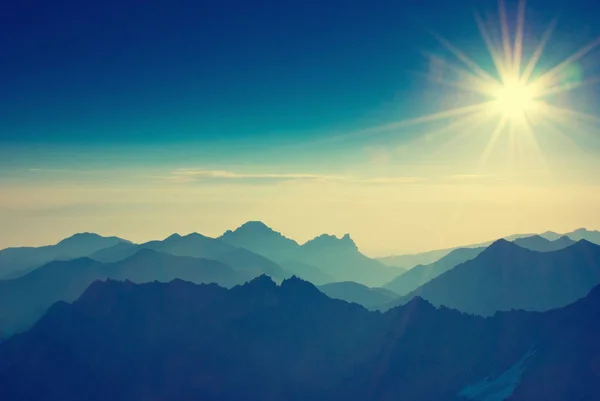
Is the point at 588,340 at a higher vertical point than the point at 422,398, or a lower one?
higher

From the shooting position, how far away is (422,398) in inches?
7864

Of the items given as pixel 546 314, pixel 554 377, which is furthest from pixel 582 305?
pixel 554 377

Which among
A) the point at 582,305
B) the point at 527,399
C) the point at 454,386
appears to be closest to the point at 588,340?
the point at 582,305

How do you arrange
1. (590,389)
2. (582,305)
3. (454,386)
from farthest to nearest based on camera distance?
1. (454,386)
2. (582,305)
3. (590,389)

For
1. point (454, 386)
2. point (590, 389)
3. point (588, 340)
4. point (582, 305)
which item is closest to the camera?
point (590, 389)

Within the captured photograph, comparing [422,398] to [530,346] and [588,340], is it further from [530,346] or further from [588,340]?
[588,340]

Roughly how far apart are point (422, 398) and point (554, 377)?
161 feet

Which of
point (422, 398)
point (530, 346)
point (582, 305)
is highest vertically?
point (582, 305)

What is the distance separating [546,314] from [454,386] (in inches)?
1597

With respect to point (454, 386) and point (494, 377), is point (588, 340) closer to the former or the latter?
point (494, 377)

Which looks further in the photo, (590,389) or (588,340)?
(588,340)

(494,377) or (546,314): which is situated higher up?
(546,314)

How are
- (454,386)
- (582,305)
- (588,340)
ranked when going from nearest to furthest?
(588,340) → (582,305) → (454,386)

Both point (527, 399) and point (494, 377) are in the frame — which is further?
point (494, 377)
